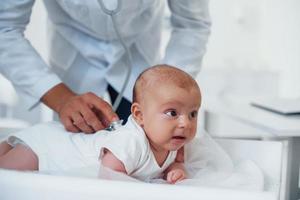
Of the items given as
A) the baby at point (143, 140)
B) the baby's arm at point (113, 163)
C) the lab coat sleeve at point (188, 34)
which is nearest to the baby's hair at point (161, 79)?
the baby at point (143, 140)

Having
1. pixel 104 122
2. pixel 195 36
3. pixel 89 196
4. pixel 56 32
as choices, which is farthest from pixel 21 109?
pixel 89 196

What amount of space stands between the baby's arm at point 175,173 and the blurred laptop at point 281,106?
59 cm

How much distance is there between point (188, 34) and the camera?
48.3 inches

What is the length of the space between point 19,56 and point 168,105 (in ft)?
1.34

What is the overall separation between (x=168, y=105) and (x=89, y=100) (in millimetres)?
172

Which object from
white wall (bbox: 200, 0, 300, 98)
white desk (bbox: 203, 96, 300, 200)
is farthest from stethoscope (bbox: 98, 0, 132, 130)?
white wall (bbox: 200, 0, 300, 98)

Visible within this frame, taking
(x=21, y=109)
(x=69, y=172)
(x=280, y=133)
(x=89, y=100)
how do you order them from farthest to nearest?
(x=21, y=109), (x=280, y=133), (x=89, y=100), (x=69, y=172)

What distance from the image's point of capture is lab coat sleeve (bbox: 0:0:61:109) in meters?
1.00

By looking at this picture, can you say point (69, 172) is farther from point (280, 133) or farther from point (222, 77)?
point (222, 77)

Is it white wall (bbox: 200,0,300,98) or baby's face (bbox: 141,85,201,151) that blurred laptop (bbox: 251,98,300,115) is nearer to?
baby's face (bbox: 141,85,201,151)

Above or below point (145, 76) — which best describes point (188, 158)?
below

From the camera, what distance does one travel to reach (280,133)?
1107 millimetres

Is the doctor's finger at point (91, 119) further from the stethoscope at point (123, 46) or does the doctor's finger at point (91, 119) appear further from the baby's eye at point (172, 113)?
the baby's eye at point (172, 113)

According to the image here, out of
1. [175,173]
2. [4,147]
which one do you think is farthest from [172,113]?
[4,147]
